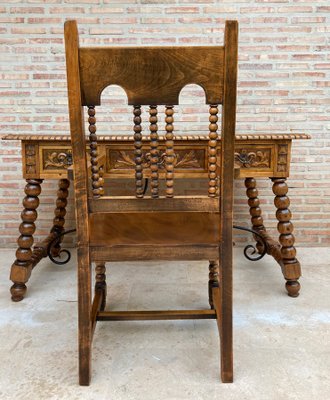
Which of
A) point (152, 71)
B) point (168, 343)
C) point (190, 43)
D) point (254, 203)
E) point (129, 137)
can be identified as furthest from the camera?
point (190, 43)

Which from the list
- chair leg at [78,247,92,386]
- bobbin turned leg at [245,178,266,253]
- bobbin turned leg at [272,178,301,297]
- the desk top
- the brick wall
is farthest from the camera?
the brick wall

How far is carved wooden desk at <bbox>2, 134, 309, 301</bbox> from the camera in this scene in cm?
204

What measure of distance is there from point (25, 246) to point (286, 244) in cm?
133

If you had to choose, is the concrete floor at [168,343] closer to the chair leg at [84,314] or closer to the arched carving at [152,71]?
the chair leg at [84,314]

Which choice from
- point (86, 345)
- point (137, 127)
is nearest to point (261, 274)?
point (86, 345)

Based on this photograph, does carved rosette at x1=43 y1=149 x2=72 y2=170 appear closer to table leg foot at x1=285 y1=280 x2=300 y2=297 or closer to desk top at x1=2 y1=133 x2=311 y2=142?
desk top at x1=2 y1=133 x2=311 y2=142

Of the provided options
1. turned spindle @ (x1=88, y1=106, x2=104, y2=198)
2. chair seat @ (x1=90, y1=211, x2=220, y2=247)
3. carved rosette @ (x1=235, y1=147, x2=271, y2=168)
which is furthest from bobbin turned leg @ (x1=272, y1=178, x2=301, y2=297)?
turned spindle @ (x1=88, y1=106, x2=104, y2=198)

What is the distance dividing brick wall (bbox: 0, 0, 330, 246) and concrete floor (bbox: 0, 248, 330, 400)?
97cm

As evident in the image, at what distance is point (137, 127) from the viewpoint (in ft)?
4.15

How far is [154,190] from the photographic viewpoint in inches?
52.7

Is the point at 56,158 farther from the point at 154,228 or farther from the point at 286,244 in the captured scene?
the point at 286,244

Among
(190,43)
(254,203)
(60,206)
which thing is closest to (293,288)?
(254,203)

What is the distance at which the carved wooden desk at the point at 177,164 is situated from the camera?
6.68 feet

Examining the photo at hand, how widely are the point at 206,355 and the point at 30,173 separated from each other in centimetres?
119
